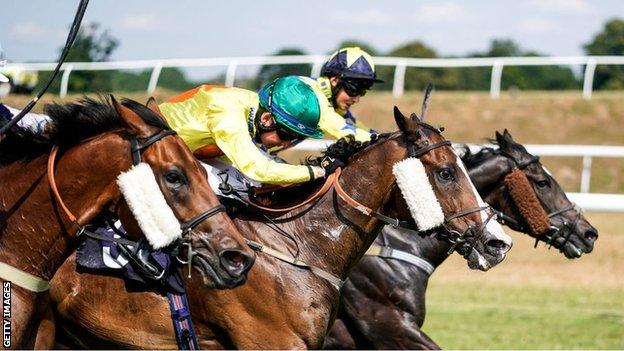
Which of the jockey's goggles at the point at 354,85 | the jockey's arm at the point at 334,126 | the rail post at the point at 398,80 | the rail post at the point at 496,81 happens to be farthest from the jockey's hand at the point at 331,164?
the rail post at the point at 496,81

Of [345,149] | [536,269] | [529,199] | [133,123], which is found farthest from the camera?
[536,269]

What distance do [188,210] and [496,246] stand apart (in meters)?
1.76

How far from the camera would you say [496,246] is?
5.10 metres

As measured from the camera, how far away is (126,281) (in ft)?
16.4

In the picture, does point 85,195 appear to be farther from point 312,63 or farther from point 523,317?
point 312,63

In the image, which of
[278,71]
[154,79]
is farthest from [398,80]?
[154,79]

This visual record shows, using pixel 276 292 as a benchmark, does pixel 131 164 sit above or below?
above

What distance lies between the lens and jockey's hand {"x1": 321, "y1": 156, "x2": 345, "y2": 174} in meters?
5.32

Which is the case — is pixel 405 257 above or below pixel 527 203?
below

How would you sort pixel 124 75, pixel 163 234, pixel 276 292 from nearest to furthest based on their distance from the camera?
pixel 163 234
pixel 276 292
pixel 124 75

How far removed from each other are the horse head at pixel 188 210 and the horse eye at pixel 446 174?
4.52ft

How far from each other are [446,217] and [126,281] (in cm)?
161

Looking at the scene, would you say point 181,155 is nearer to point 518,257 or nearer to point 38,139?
point 38,139

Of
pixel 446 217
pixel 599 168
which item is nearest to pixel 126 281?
pixel 446 217
